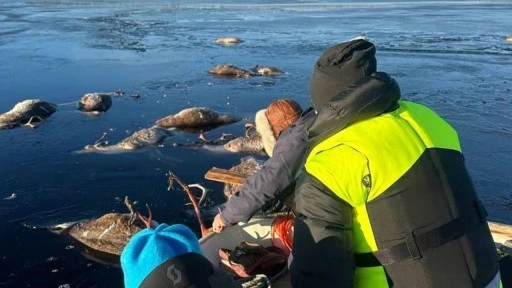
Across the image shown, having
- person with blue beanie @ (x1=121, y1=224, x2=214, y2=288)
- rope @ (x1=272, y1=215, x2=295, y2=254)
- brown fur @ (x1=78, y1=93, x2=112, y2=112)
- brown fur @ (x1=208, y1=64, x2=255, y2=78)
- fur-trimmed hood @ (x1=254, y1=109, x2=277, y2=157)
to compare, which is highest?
person with blue beanie @ (x1=121, y1=224, x2=214, y2=288)

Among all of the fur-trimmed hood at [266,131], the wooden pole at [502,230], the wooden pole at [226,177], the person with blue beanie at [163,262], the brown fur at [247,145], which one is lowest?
the brown fur at [247,145]

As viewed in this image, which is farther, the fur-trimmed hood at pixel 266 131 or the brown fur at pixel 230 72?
the brown fur at pixel 230 72

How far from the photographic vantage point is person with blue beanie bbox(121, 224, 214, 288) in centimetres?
223

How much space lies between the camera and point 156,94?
14984mm

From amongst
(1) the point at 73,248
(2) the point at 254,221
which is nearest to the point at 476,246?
(2) the point at 254,221

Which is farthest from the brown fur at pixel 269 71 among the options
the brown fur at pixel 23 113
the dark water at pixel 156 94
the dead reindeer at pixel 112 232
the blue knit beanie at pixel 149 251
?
the blue knit beanie at pixel 149 251

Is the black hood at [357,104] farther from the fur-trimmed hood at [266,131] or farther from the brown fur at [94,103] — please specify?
the brown fur at [94,103]

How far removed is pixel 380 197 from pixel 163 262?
1.02 meters

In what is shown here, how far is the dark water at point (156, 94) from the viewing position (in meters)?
7.98

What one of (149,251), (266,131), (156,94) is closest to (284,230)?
(266,131)

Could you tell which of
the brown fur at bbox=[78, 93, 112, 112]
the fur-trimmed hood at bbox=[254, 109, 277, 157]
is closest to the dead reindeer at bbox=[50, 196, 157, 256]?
the fur-trimmed hood at bbox=[254, 109, 277, 157]

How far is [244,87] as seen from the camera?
15984 mm

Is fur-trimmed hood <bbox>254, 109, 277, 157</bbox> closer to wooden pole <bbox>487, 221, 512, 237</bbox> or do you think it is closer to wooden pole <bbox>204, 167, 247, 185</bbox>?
wooden pole <bbox>204, 167, 247, 185</bbox>

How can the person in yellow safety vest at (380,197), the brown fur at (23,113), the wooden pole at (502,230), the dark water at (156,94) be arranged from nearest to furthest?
the person in yellow safety vest at (380,197), the wooden pole at (502,230), the dark water at (156,94), the brown fur at (23,113)
